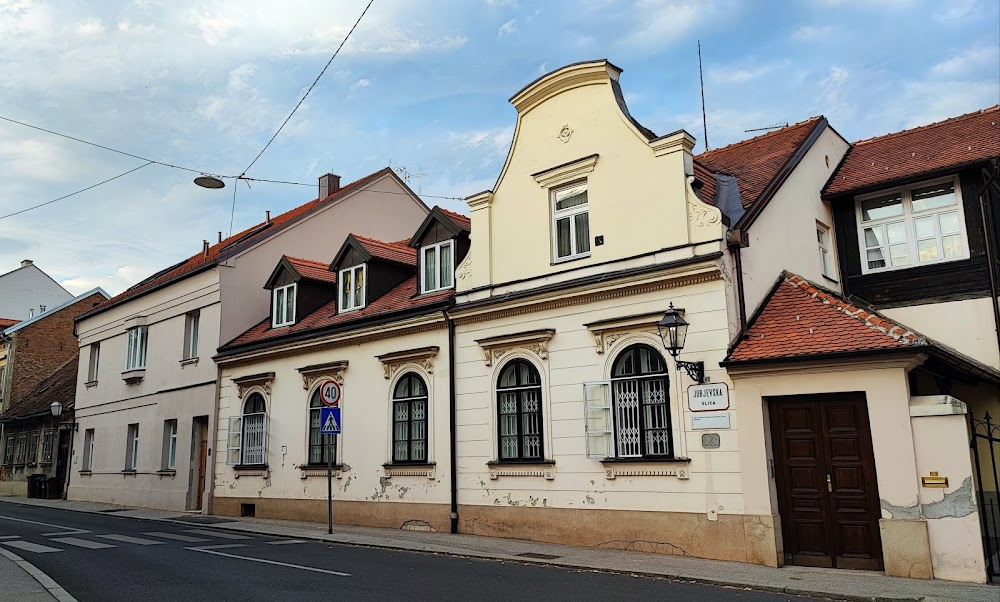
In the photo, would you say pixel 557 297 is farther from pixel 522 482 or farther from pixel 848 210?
pixel 848 210

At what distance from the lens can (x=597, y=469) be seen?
14.1m

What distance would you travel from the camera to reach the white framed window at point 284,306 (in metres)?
22.2

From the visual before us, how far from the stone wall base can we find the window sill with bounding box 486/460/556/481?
5.20 feet

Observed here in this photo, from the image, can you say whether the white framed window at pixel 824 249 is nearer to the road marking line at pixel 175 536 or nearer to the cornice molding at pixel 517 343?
the cornice molding at pixel 517 343

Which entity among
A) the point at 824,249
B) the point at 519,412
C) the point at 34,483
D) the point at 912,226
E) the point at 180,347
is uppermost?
the point at 912,226

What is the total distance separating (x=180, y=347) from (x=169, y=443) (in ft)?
10.0

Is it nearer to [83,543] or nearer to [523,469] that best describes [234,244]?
[83,543]

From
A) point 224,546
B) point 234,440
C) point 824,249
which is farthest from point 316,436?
point 824,249

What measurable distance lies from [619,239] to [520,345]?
2.93 m

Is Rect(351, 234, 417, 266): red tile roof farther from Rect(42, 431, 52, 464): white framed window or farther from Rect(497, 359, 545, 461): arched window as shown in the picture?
Rect(42, 431, 52, 464): white framed window

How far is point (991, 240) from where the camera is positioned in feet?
47.5

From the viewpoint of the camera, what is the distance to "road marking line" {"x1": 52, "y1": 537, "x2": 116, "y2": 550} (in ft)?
46.4

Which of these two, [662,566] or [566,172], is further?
[566,172]

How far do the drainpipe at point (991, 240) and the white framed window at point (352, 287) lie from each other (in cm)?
1380
